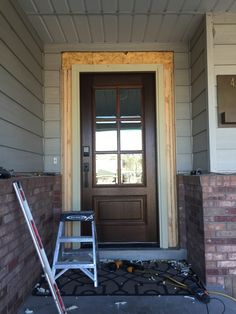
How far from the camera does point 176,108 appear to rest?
3686mm

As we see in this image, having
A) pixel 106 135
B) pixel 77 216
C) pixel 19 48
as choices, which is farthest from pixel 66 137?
pixel 19 48

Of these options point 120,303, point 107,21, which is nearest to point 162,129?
point 107,21

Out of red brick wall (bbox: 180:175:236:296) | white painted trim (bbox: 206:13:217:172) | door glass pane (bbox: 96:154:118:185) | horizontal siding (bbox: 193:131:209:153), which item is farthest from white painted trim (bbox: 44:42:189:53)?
red brick wall (bbox: 180:175:236:296)

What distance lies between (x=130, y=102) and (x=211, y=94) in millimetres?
1038

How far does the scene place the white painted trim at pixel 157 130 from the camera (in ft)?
11.9

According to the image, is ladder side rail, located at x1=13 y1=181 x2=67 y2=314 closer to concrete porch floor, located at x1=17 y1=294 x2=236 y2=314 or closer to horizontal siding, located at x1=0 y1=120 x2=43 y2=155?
concrete porch floor, located at x1=17 y1=294 x2=236 y2=314

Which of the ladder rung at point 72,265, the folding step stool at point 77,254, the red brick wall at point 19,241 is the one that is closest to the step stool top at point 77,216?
the folding step stool at point 77,254

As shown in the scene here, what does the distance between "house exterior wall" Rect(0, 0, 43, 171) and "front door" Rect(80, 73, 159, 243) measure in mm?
569

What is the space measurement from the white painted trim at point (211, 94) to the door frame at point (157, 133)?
0.66m

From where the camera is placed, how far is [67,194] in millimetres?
3650

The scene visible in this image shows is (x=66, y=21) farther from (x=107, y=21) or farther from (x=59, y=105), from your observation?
(x=59, y=105)

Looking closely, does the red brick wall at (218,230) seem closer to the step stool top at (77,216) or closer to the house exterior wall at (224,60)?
the house exterior wall at (224,60)

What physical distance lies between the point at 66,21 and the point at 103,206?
2000mm

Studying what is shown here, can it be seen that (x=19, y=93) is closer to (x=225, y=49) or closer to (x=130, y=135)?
(x=130, y=135)
